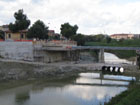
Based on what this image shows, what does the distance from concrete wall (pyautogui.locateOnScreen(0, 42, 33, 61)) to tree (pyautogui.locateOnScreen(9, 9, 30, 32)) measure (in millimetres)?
11546

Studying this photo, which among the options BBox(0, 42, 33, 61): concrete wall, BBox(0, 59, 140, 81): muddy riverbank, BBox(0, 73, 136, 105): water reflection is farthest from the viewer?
BBox(0, 42, 33, 61): concrete wall

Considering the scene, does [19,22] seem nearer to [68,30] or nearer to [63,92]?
[68,30]

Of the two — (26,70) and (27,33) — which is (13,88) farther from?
(27,33)

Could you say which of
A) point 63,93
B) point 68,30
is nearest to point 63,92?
point 63,93

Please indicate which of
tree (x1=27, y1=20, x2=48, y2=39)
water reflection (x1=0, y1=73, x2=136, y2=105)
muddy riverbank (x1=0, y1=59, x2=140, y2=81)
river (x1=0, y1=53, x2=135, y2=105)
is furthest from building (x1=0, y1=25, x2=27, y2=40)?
water reflection (x1=0, y1=73, x2=136, y2=105)

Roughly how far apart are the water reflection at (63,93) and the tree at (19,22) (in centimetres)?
2572

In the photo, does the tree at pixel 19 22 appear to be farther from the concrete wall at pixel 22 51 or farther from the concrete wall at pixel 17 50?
the concrete wall at pixel 17 50

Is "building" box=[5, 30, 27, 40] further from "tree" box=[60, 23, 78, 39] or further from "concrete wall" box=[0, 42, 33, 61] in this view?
"tree" box=[60, 23, 78, 39]

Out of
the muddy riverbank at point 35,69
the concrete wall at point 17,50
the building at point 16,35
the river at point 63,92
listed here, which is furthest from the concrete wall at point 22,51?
the building at point 16,35

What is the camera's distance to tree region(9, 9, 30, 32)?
2217 inches

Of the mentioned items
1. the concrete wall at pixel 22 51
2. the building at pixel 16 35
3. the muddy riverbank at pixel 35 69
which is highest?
the building at pixel 16 35

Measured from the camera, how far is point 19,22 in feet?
184

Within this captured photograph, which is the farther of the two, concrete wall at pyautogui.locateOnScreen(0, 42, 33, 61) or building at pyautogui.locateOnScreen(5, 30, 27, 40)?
building at pyautogui.locateOnScreen(5, 30, 27, 40)

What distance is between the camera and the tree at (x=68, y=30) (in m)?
70.2
